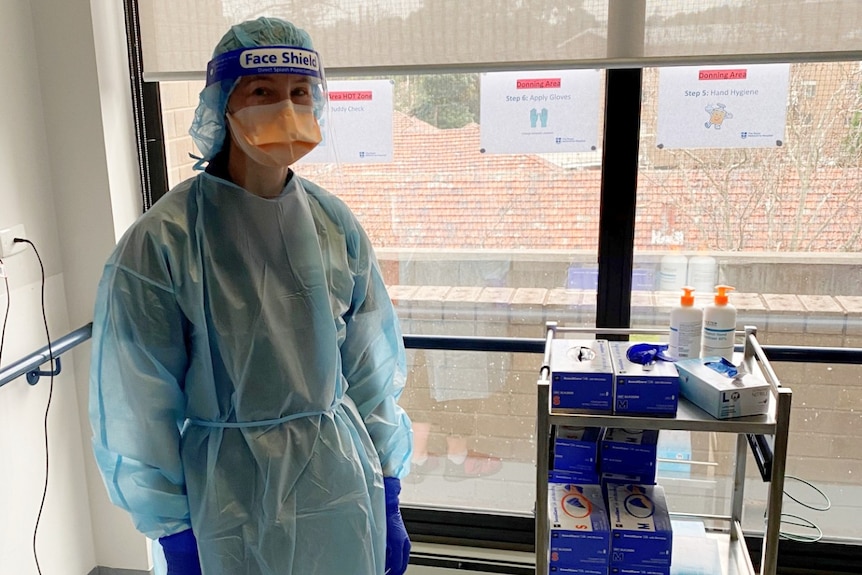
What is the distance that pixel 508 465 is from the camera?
2211 mm

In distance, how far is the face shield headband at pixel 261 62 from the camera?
48.3 inches

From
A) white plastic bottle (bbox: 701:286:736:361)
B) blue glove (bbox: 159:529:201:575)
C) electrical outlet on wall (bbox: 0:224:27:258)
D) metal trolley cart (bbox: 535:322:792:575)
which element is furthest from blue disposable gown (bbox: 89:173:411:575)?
white plastic bottle (bbox: 701:286:736:361)

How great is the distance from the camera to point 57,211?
1.94 metres

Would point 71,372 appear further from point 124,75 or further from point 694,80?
point 694,80

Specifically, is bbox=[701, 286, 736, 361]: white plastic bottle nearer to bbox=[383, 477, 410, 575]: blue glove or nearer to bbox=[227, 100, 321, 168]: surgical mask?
bbox=[383, 477, 410, 575]: blue glove

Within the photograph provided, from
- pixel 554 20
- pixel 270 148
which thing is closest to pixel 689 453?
pixel 554 20

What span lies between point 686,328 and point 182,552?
1.04m

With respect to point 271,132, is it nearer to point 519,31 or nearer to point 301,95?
point 301,95

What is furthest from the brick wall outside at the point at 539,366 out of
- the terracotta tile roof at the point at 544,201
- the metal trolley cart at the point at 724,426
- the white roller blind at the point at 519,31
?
the white roller blind at the point at 519,31

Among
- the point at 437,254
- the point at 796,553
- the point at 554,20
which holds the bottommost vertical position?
the point at 796,553

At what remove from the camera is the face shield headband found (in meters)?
1.23

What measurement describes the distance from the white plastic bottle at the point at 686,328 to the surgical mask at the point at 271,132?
822 millimetres

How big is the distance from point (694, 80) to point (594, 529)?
1.04 meters

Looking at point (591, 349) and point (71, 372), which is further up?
point (591, 349)
